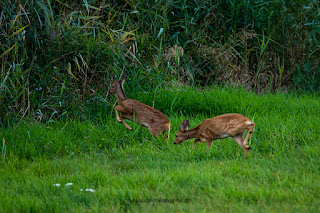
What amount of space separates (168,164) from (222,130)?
31.6 inches

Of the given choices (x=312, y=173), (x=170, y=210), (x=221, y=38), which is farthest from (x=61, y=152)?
(x=221, y=38)

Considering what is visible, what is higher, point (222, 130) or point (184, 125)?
point (222, 130)

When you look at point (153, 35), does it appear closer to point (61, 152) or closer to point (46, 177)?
point (61, 152)

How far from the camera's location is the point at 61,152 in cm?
660

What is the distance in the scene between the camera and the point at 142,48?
349 inches

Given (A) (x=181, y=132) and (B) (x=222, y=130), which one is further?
(A) (x=181, y=132)

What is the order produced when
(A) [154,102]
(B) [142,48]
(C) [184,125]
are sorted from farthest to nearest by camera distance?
(B) [142,48] → (A) [154,102] → (C) [184,125]

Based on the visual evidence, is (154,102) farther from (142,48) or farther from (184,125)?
(184,125)

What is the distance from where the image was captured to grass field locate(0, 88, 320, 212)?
14.7ft

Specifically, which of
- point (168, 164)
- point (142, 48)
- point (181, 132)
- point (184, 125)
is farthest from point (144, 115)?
point (142, 48)

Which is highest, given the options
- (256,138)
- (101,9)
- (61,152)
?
(101,9)

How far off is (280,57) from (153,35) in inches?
120

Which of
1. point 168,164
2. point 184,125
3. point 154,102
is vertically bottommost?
point 154,102

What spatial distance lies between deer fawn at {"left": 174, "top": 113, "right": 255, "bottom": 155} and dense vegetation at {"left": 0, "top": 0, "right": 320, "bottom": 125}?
7.23 feet
